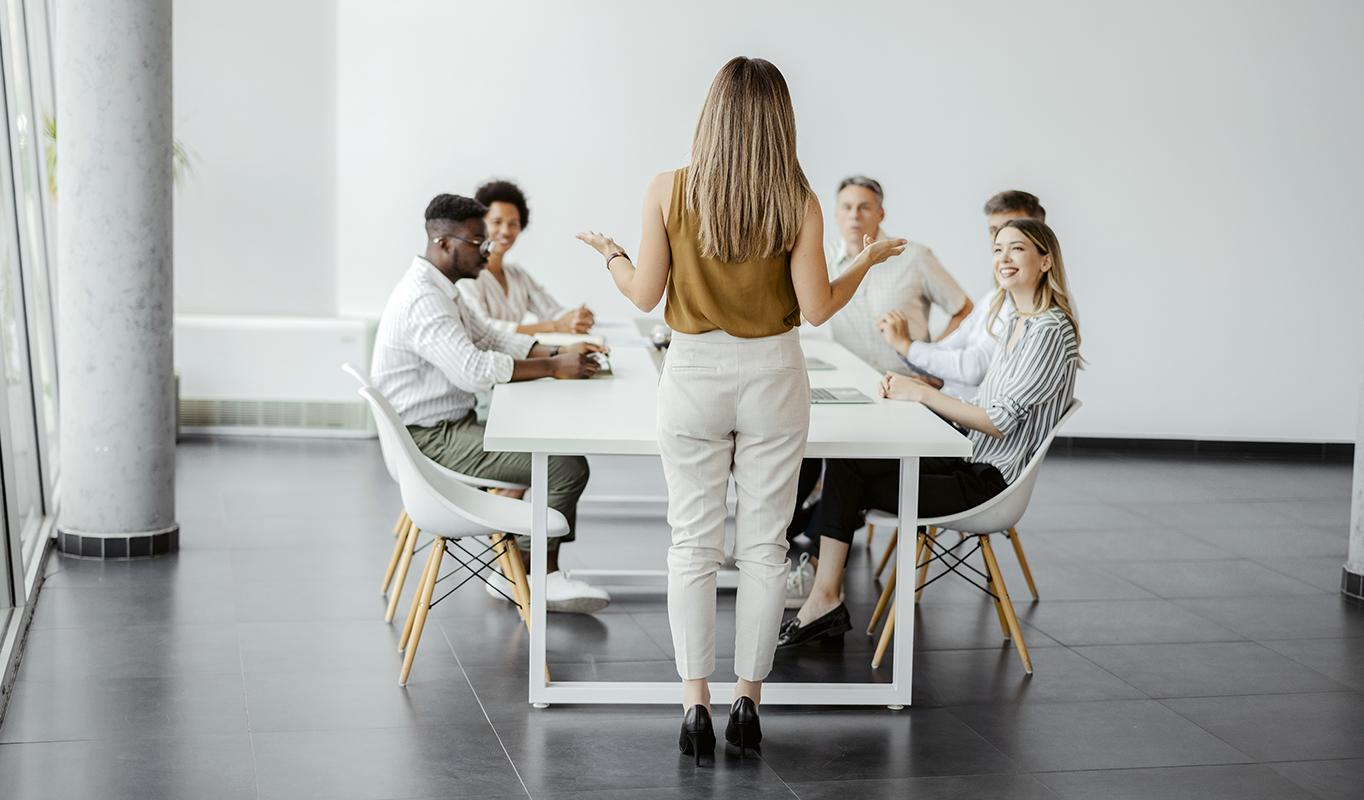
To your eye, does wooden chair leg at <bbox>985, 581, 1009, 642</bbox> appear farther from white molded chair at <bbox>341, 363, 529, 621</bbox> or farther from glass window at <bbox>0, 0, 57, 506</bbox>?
glass window at <bbox>0, 0, 57, 506</bbox>

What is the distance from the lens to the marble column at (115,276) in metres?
5.23

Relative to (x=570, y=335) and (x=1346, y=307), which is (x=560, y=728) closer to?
(x=570, y=335)

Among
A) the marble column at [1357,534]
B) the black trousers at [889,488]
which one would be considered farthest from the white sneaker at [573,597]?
the marble column at [1357,534]

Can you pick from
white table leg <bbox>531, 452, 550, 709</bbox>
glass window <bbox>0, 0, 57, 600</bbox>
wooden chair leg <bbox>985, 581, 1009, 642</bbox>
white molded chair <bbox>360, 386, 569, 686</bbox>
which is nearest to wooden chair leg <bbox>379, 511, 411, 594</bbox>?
white molded chair <bbox>360, 386, 569, 686</bbox>

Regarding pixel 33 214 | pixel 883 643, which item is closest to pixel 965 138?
pixel 883 643

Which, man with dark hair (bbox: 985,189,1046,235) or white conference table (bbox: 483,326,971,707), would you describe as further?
man with dark hair (bbox: 985,189,1046,235)

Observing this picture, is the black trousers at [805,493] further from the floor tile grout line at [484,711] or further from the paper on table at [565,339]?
the floor tile grout line at [484,711]

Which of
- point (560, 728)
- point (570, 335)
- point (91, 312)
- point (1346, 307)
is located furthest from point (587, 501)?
point (1346, 307)

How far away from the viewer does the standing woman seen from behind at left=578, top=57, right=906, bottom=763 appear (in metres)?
3.38

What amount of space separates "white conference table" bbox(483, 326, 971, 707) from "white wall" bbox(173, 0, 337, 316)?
4624mm

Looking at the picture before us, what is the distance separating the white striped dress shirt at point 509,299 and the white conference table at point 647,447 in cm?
166

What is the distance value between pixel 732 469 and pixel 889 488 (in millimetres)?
863

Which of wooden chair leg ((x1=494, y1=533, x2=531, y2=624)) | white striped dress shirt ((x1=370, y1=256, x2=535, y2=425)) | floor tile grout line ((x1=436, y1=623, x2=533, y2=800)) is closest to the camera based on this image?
floor tile grout line ((x1=436, y1=623, x2=533, y2=800))

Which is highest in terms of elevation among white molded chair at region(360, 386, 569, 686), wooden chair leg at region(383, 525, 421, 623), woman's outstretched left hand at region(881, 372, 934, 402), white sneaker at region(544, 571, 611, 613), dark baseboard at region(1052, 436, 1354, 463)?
woman's outstretched left hand at region(881, 372, 934, 402)
